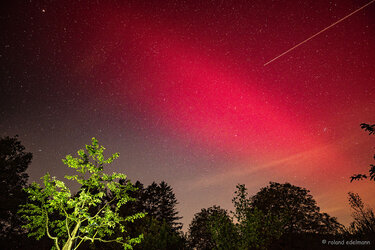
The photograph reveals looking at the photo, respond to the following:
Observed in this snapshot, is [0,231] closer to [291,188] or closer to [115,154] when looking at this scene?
[115,154]

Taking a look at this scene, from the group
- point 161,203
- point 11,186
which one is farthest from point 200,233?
point 11,186

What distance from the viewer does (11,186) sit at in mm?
26797

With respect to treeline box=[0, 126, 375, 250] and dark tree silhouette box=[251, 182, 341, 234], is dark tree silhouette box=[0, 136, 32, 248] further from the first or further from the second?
dark tree silhouette box=[251, 182, 341, 234]

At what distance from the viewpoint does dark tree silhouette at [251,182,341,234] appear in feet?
116

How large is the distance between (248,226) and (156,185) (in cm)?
5052

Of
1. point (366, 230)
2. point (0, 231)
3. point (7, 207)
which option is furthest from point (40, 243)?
point (366, 230)

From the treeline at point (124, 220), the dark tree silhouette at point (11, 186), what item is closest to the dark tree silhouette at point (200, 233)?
the treeline at point (124, 220)

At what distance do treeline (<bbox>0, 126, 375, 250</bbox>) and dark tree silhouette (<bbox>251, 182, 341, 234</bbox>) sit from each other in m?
0.16

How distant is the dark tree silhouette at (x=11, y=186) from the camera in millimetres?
22609

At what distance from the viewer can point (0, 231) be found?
25.5 meters

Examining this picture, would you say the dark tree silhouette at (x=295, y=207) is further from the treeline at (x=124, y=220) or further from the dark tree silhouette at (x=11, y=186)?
the dark tree silhouette at (x=11, y=186)

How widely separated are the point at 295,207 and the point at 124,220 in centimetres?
3719

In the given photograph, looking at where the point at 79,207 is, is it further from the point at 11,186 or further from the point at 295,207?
the point at 295,207

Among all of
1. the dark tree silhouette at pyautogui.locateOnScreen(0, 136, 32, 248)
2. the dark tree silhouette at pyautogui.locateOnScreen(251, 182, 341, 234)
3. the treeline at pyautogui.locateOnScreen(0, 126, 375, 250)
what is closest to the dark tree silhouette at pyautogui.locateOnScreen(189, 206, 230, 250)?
the treeline at pyautogui.locateOnScreen(0, 126, 375, 250)
